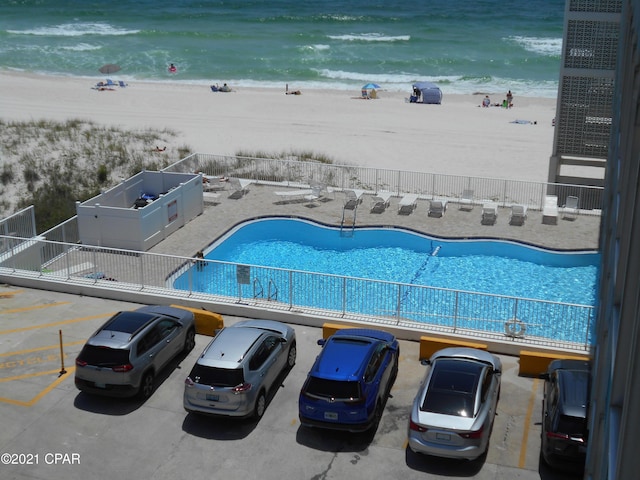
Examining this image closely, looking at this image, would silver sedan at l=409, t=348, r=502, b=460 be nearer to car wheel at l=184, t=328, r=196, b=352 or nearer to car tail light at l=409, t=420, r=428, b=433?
car tail light at l=409, t=420, r=428, b=433

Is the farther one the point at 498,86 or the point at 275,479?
the point at 498,86

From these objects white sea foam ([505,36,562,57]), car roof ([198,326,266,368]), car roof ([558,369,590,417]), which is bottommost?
car roof ([558,369,590,417])

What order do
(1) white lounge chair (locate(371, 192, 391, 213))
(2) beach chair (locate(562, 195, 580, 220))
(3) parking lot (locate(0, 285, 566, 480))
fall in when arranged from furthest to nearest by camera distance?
1. (1) white lounge chair (locate(371, 192, 391, 213))
2. (2) beach chair (locate(562, 195, 580, 220))
3. (3) parking lot (locate(0, 285, 566, 480))

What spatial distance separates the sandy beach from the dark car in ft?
77.9

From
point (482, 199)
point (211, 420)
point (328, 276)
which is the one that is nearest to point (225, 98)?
point (482, 199)

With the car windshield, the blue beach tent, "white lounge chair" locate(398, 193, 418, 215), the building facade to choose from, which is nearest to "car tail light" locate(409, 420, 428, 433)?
the car windshield

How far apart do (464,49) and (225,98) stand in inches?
1518

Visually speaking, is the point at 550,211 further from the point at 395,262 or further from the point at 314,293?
the point at 314,293

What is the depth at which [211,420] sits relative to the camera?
15.6 metres

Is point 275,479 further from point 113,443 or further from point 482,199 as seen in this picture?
point 482,199

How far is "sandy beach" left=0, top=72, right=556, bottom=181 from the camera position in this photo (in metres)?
40.0

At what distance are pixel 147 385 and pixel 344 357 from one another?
409cm

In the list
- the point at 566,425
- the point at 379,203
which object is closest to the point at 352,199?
the point at 379,203

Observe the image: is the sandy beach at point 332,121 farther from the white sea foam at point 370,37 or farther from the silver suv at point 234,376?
the white sea foam at point 370,37
